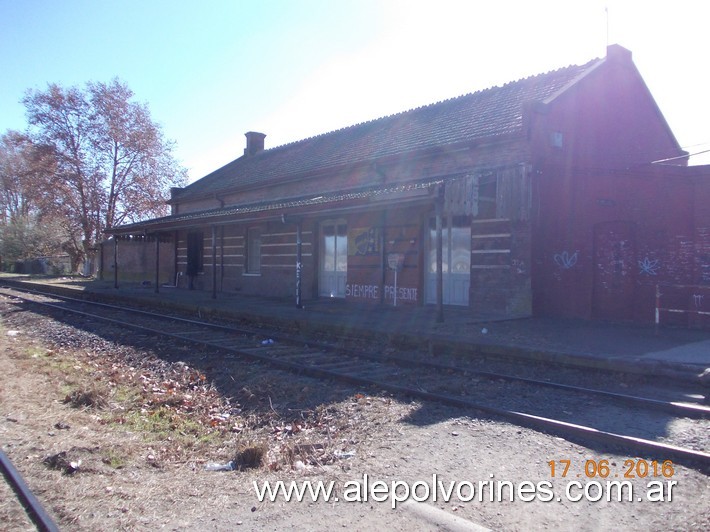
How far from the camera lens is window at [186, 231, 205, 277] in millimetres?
25891

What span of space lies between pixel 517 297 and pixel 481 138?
4.14 metres

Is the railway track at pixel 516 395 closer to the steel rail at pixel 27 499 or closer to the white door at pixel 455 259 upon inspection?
the steel rail at pixel 27 499

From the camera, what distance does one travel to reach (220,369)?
30.1ft

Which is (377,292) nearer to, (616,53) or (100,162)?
(616,53)

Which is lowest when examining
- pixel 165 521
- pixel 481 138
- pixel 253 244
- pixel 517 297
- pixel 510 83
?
pixel 165 521

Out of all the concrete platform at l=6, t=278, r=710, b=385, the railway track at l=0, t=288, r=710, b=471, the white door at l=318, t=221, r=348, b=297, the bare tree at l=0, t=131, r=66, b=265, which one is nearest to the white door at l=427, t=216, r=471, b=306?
the concrete platform at l=6, t=278, r=710, b=385

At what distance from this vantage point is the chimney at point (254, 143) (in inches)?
1223

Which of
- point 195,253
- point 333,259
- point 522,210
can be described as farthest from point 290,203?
point 195,253

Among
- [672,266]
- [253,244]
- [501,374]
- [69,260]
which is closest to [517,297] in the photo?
[672,266]

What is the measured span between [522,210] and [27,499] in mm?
10908

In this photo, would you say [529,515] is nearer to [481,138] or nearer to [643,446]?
[643,446]

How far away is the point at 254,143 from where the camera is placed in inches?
1227

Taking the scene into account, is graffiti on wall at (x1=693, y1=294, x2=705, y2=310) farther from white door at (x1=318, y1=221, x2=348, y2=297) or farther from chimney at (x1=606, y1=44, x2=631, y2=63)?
white door at (x1=318, y1=221, x2=348, y2=297)

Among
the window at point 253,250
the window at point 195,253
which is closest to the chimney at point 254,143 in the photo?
the window at point 195,253
